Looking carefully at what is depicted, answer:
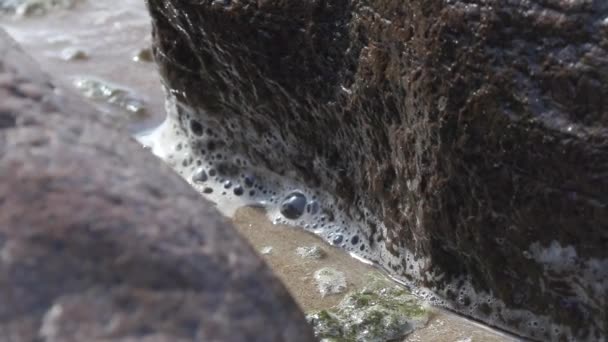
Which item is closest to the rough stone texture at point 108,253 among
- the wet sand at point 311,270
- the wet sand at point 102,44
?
the wet sand at point 311,270

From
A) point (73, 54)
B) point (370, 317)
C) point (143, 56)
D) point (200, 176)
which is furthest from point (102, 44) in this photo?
point (370, 317)

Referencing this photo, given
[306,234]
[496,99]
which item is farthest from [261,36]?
[496,99]

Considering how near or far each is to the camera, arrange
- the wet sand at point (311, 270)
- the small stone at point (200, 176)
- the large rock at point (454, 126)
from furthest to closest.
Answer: the small stone at point (200, 176)
the wet sand at point (311, 270)
the large rock at point (454, 126)

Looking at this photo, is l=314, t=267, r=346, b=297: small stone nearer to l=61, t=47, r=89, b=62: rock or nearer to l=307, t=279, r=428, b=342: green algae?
l=307, t=279, r=428, b=342: green algae

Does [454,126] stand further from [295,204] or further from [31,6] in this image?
[31,6]

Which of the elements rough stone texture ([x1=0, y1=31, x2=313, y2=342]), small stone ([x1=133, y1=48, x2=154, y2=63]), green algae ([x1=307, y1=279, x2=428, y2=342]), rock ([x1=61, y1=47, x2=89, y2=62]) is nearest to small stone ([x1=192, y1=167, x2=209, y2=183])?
green algae ([x1=307, y1=279, x2=428, y2=342])

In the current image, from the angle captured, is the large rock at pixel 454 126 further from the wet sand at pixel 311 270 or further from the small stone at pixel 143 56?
the small stone at pixel 143 56
